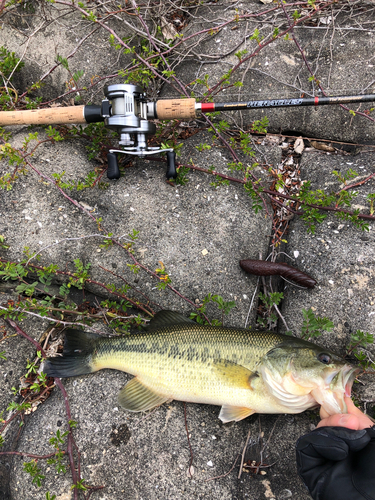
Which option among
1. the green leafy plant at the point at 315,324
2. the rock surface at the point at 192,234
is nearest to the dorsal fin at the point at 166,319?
the rock surface at the point at 192,234

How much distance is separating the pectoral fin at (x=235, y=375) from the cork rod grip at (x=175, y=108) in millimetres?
2280

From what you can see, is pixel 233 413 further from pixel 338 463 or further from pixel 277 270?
pixel 277 270

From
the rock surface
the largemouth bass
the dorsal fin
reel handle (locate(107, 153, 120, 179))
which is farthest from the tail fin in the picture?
reel handle (locate(107, 153, 120, 179))

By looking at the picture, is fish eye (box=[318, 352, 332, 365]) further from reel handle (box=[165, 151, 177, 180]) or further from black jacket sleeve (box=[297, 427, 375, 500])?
reel handle (box=[165, 151, 177, 180])

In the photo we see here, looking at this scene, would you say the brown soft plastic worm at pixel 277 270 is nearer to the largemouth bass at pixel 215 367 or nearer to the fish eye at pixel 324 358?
the largemouth bass at pixel 215 367

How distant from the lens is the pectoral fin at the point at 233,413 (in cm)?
272

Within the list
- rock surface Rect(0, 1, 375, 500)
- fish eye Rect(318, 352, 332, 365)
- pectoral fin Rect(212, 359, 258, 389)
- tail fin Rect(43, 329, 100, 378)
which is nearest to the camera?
fish eye Rect(318, 352, 332, 365)

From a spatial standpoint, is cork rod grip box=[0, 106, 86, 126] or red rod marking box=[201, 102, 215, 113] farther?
cork rod grip box=[0, 106, 86, 126]

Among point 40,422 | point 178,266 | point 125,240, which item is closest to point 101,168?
point 125,240

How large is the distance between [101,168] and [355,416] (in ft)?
10.6

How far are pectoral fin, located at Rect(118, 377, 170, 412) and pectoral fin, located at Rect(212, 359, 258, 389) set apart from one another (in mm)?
559

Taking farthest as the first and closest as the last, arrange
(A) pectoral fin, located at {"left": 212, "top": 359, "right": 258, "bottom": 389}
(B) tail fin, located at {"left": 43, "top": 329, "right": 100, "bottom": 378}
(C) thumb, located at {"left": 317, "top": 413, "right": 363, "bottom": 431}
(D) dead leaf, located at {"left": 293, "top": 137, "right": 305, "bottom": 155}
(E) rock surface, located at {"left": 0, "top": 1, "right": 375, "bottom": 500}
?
(D) dead leaf, located at {"left": 293, "top": 137, "right": 305, "bottom": 155} → (B) tail fin, located at {"left": 43, "top": 329, "right": 100, "bottom": 378} → (E) rock surface, located at {"left": 0, "top": 1, "right": 375, "bottom": 500} → (A) pectoral fin, located at {"left": 212, "top": 359, "right": 258, "bottom": 389} → (C) thumb, located at {"left": 317, "top": 413, "right": 363, "bottom": 431}

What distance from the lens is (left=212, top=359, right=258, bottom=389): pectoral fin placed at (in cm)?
266

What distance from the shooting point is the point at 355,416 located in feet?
7.93
